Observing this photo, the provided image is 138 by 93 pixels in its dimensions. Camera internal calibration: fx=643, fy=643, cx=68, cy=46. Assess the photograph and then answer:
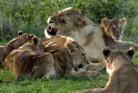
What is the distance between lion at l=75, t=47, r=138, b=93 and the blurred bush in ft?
23.4

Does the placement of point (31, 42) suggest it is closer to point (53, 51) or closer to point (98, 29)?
point (53, 51)

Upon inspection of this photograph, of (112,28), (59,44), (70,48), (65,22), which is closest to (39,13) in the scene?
(112,28)

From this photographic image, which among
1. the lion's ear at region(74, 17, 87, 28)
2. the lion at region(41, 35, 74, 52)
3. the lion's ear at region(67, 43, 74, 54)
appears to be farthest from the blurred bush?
the lion's ear at region(67, 43, 74, 54)

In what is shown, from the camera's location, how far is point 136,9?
18703 millimetres

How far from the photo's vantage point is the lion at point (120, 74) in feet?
23.6

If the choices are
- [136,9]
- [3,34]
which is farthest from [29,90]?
[136,9]

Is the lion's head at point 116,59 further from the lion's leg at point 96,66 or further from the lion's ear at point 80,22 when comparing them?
the lion's ear at point 80,22

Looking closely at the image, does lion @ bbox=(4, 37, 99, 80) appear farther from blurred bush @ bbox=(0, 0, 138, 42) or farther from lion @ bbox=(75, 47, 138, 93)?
blurred bush @ bbox=(0, 0, 138, 42)

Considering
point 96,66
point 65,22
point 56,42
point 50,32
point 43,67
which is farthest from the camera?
point 50,32

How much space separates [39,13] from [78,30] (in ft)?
13.9

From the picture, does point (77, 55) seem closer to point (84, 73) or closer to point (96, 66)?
point (84, 73)

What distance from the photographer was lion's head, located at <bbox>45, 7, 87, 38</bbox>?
1096 cm

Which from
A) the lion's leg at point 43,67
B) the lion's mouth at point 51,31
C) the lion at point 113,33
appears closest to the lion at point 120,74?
the lion's leg at point 43,67

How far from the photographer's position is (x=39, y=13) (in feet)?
50.5
